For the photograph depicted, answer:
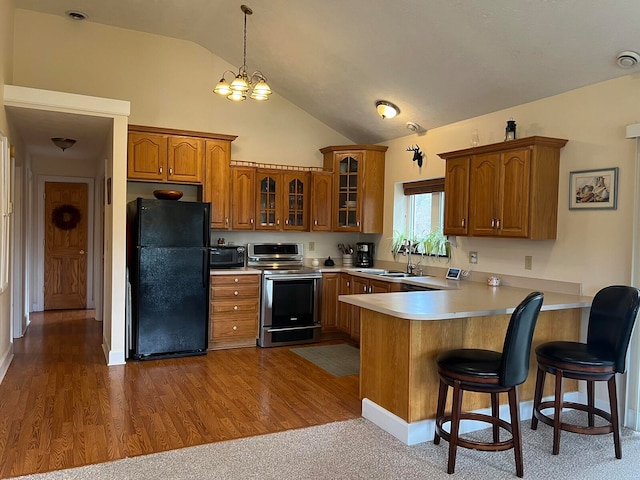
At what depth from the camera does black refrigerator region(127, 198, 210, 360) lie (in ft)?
15.8

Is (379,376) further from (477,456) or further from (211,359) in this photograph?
(211,359)

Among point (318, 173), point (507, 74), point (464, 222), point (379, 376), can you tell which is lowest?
point (379, 376)

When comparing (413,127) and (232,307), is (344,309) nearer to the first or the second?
(232,307)

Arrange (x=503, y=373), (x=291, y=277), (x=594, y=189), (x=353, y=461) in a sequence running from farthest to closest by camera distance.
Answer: (x=291, y=277), (x=594, y=189), (x=353, y=461), (x=503, y=373)

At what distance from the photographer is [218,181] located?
215 inches

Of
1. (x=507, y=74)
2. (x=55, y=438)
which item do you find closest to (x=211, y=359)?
(x=55, y=438)

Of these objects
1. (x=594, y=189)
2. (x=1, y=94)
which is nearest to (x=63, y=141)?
(x=1, y=94)

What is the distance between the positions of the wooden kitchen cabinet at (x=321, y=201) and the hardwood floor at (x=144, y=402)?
1.61 m

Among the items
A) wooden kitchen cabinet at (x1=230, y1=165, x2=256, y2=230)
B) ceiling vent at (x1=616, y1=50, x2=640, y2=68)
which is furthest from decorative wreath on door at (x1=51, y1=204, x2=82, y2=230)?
ceiling vent at (x1=616, y1=50, x2=640, y2=68)

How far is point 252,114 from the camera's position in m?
6.07

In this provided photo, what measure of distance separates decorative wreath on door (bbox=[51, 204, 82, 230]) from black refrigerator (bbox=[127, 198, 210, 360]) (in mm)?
3117

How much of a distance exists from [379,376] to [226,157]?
3209mm

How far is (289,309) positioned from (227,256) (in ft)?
3.02

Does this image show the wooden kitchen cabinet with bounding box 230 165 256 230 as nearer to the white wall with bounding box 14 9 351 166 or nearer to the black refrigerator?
the white wall with bounding box 14 9 351 166
